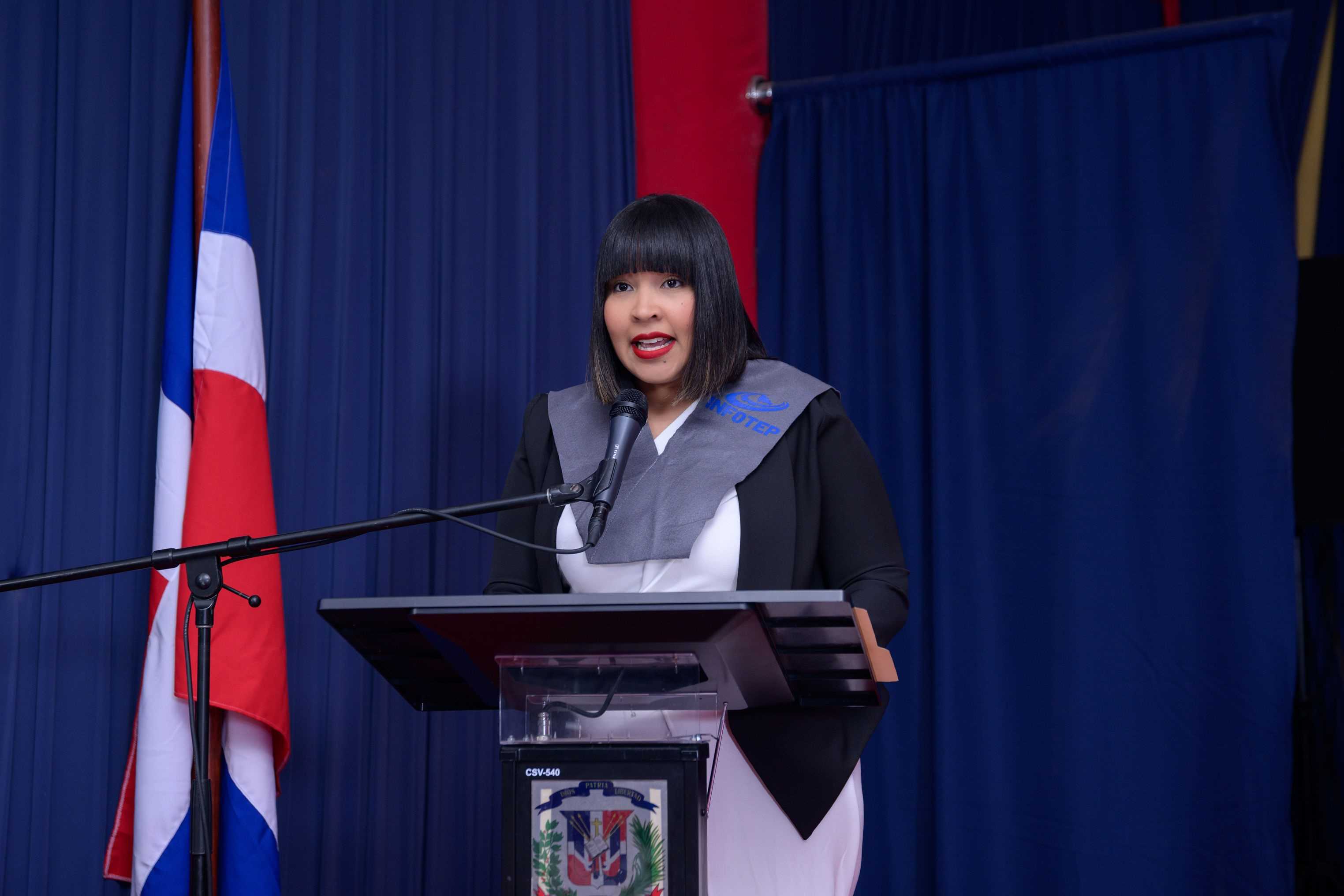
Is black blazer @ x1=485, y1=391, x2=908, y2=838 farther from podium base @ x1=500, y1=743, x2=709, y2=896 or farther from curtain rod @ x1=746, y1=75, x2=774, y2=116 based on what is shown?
curtain rod @ x1=746, y1=75, x2=774, y2=116

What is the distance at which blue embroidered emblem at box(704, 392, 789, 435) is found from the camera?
5.98ft

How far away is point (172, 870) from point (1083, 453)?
2.20 metres

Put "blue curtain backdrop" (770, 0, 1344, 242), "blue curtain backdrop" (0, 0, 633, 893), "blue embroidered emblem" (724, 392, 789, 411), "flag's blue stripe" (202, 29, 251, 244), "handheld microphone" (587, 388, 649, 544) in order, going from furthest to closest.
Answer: "blue curtain backdrop" (770, 0, 1344, 242)
"flag's blue stripe" (202, 29, 251, 244)
"blue curtain backdrop" (0, 0, 633, 893)
"blue embroidered emblem" (724, 392, 789, 411)
"handheld microphone" (587, 388, 649, 544)

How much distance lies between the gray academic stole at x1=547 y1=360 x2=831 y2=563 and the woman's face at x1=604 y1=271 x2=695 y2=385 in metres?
0.08

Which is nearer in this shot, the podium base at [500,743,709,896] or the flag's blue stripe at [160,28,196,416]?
the podium base at [500,743,709,896]

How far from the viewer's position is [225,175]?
215 cm

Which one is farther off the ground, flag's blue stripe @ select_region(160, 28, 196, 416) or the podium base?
flag's blue stripe @ select_region(160, 28, 196, 416)

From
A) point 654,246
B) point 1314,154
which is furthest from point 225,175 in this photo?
point 1314,154

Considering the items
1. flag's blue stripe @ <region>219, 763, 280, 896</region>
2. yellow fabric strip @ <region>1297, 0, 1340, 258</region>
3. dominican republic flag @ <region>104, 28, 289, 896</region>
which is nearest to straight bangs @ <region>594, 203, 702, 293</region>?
dominican republic flag @ <region>104, 28, 289, 896</region>

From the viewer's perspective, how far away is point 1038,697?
9.95 ft

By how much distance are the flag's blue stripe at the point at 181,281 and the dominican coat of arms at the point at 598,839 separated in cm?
117

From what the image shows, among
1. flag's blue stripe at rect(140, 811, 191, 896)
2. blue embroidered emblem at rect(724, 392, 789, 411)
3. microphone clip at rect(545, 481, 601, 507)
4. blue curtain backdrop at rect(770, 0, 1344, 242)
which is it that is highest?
blue curtain backdrop at rect(770, 0, 1344, 242)

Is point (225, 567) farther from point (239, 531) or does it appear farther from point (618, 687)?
point (618, 687)

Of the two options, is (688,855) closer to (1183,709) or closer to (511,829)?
(511,829)
